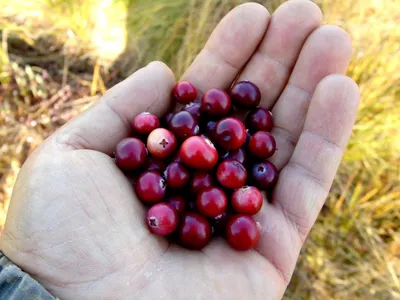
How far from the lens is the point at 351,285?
495 centimetres

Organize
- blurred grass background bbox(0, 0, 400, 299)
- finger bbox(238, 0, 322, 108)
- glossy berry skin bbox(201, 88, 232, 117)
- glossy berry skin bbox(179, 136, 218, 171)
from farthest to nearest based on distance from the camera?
blurred grass background bbox(0, 0, 400, 299), finger bbox(238, 0, 322, 108), glossy berry skin bbox(201, 88, 232, 117), glossy berry skin bbox(179, 136, 218, 171)

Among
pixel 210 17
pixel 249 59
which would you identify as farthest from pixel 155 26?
pixel 249 59

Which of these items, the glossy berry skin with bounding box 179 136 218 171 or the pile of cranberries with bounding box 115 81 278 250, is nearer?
the pile of cranberries with bounding box 115 81 278 250

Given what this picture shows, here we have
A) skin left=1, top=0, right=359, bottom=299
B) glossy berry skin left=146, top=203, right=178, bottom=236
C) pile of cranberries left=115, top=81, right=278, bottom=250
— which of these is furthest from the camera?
pile of cranberries left=115, top=81, right=278, bottom=250

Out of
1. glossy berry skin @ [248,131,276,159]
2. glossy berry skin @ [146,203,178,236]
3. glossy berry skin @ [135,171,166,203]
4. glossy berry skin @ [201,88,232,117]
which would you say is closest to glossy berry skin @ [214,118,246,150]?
glossy berry skin @ [248,131,276,159]

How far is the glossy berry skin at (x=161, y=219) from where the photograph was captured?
3.30 m

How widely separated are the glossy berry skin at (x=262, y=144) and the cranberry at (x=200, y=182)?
0.48 metres

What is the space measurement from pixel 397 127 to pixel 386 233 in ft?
4.14

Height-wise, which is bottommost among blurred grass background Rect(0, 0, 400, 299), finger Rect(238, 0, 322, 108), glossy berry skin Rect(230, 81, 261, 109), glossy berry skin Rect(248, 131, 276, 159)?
blurred grass background Rect(0, 0, 400, 299)

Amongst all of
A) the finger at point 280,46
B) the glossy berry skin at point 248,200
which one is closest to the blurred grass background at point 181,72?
the finger at point 280,46

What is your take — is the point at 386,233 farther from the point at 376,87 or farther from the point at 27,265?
the point at 27,265

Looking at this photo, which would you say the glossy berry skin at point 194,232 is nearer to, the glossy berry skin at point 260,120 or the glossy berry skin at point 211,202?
the glossy berry skin at point 211,202

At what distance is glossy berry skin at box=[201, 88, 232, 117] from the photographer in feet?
13.2

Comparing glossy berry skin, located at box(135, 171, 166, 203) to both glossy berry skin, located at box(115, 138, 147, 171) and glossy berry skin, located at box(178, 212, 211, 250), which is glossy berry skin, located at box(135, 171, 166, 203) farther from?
glossy berry skin, located at box(178, 212, 211, 250)
